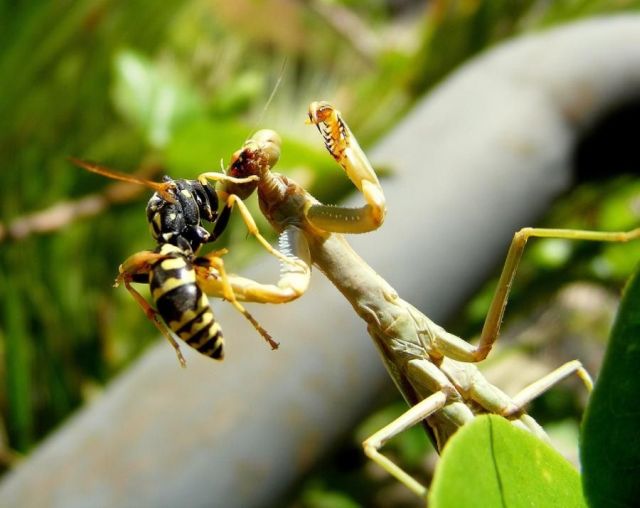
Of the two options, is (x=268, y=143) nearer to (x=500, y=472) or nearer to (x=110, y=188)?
(x=500, y=472)

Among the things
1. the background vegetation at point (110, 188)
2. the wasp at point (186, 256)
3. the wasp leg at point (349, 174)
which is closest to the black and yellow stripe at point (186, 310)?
the wasp at point (186, 256)

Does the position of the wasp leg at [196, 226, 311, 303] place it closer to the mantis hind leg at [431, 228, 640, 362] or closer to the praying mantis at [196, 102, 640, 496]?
the praying mantis at [196, 102, 640, 496]

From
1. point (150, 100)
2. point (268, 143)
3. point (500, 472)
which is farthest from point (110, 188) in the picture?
point (500, 472)

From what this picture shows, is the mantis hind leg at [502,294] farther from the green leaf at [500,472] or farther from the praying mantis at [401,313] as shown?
the green leaf at [500,472]

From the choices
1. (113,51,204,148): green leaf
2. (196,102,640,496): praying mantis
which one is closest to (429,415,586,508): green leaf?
(196,102,640,496): praying mantis

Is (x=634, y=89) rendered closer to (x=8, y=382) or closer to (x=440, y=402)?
(x=440, y=402)

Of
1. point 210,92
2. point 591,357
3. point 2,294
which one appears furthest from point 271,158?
point 591,357
